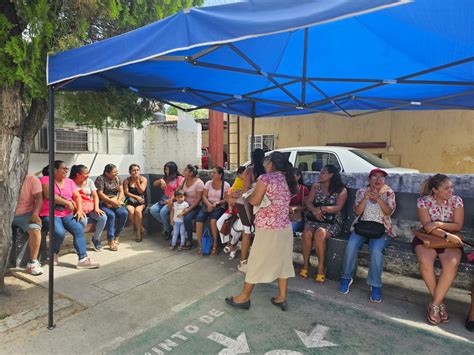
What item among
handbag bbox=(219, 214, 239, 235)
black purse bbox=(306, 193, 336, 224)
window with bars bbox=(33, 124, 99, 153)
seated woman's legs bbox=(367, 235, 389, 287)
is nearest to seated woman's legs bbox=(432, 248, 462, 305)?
seated woman's legs bbox=(367, 235, 389, 287)

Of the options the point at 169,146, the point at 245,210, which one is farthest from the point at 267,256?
the point at 169,146

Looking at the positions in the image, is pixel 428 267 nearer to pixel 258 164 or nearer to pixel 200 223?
pixel 258 164

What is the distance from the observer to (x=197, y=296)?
341 centimetres

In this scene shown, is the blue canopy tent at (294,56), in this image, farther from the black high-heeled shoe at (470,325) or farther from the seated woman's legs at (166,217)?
the black high-heeled shoe at (470,325)

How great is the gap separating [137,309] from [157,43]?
2.47 metres

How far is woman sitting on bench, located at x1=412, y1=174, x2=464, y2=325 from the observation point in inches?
119

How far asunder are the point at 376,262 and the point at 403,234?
970 mm

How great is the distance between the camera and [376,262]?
3.40 meters

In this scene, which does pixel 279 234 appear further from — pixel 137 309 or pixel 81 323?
pixel 81 323

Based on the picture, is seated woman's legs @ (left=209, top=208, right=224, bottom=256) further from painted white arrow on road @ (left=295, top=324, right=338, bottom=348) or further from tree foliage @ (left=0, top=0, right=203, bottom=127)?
tree foliage @ (left=0, top=0, right=203, bottom=127)

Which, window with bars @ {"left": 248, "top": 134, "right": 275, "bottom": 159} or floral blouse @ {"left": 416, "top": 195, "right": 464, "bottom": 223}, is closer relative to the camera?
floral blouse @ {"left": 416, "top": 195, "right": 464, "bottom": 223}

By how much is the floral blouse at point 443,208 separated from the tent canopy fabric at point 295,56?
1344 mm

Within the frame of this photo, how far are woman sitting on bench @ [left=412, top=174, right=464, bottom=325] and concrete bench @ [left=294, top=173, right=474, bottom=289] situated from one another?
20 centimetres

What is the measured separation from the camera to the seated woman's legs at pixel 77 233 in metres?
4.20
